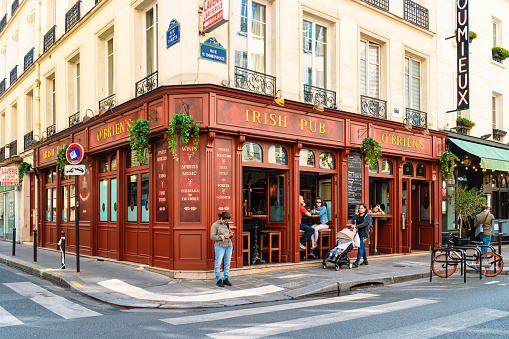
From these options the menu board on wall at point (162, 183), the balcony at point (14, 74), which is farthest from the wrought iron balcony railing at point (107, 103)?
the balcony at point (14, 74)

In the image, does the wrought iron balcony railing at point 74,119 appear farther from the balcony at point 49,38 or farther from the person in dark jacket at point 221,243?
the person in dark jacket at point 221,243

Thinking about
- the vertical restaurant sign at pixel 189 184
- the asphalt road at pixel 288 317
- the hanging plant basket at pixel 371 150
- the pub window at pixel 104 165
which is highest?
the hanging plant basket at pixel 371 150

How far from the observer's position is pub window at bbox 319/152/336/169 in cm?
1311

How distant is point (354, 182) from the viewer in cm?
1376

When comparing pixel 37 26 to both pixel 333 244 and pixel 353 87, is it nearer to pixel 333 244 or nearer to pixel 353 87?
pixel 353 87

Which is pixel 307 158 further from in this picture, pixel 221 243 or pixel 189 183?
pixel 221 243

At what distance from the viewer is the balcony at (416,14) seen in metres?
15.8

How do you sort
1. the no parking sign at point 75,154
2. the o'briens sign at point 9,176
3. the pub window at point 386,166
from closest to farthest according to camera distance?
1. the no parking sign at point 75,154
2. the pub window at point 386,166
3. the o'briens sign at point 9,176

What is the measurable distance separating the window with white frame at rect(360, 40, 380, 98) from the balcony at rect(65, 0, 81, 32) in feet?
29.3

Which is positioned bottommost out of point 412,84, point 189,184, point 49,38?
point 189,184

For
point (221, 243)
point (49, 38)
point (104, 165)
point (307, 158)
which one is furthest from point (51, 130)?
point (221, 243)

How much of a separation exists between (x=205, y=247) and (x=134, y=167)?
3341 millimetres

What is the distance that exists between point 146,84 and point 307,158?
4.49 metres

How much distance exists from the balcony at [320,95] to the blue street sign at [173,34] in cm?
378
